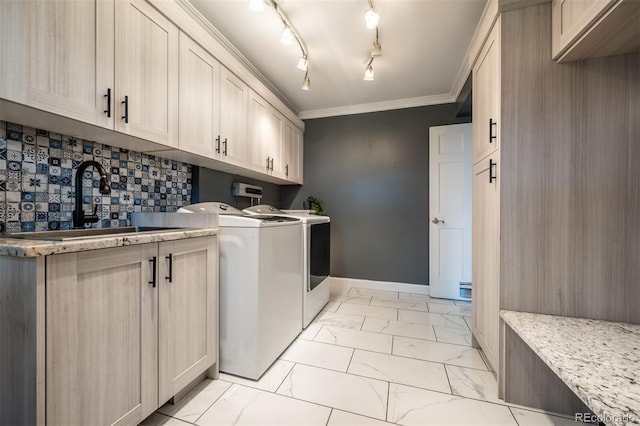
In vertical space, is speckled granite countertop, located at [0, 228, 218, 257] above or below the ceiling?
below

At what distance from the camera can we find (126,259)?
41.1 inches

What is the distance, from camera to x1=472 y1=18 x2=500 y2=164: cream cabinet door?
4.84 ft

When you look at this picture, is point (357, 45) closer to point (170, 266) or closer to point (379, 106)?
point (379, 106)

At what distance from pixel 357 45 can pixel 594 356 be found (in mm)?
2459

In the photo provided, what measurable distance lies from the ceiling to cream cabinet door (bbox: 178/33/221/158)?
0.38 m

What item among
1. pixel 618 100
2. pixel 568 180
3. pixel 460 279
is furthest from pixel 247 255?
pixel 460 279

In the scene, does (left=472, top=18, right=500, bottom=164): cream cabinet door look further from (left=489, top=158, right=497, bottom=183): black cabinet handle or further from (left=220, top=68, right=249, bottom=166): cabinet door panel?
(left=220, top=68, right=249, bottom=166): cabinet door panel

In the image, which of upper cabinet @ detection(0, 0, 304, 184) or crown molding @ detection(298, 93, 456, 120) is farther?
crown molding @ detection(298, 93, 456, 120)

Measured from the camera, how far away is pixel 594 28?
1.09 meters

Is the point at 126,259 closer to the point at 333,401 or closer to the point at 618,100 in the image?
the point at 333,401

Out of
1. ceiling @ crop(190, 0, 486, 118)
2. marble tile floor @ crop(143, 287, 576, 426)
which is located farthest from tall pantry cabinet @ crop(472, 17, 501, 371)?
ceiling @ crop(190, 0, 486, 118)

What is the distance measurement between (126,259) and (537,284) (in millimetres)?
2002

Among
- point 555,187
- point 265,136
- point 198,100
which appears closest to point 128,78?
point 198,100

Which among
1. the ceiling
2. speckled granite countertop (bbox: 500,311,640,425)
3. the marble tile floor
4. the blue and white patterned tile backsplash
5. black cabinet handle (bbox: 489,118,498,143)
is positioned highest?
the ceiling
